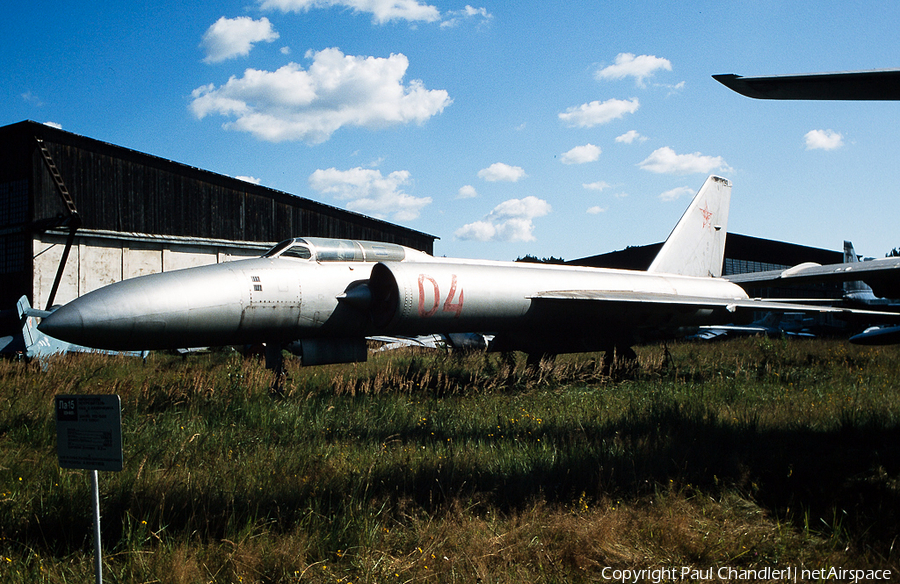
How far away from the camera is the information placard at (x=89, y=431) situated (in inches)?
106

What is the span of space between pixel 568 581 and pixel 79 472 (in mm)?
3831

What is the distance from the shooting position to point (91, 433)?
2.77 metres

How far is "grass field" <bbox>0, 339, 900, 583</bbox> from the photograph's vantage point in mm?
3053

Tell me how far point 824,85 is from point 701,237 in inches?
437

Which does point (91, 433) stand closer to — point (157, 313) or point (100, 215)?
point (157, 313)

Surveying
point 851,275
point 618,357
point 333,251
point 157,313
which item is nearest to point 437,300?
point 333,251

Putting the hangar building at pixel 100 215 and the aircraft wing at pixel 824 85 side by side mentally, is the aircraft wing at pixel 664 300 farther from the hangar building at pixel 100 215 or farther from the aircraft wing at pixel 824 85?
the hangar building at pixel 100 215

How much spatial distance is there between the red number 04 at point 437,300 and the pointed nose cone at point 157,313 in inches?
93.6

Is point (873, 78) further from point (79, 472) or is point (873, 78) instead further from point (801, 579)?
point (79, 472)

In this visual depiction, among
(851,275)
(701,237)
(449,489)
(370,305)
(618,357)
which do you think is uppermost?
(701,237)

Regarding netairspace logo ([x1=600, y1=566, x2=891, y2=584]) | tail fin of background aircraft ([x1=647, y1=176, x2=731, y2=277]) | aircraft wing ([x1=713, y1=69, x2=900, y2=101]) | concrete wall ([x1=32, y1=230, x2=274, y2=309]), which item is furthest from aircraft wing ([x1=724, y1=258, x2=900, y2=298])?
concrete wall ([x1=32, y1=230, x2=274, y2=309])

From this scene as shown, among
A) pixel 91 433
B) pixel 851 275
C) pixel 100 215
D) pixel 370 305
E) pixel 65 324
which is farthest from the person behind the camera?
pixel 100 215

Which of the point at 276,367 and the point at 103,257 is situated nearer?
the point at 276,367

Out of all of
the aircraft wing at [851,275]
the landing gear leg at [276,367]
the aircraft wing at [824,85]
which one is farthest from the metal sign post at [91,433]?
the aircraft wing at [851,275]
